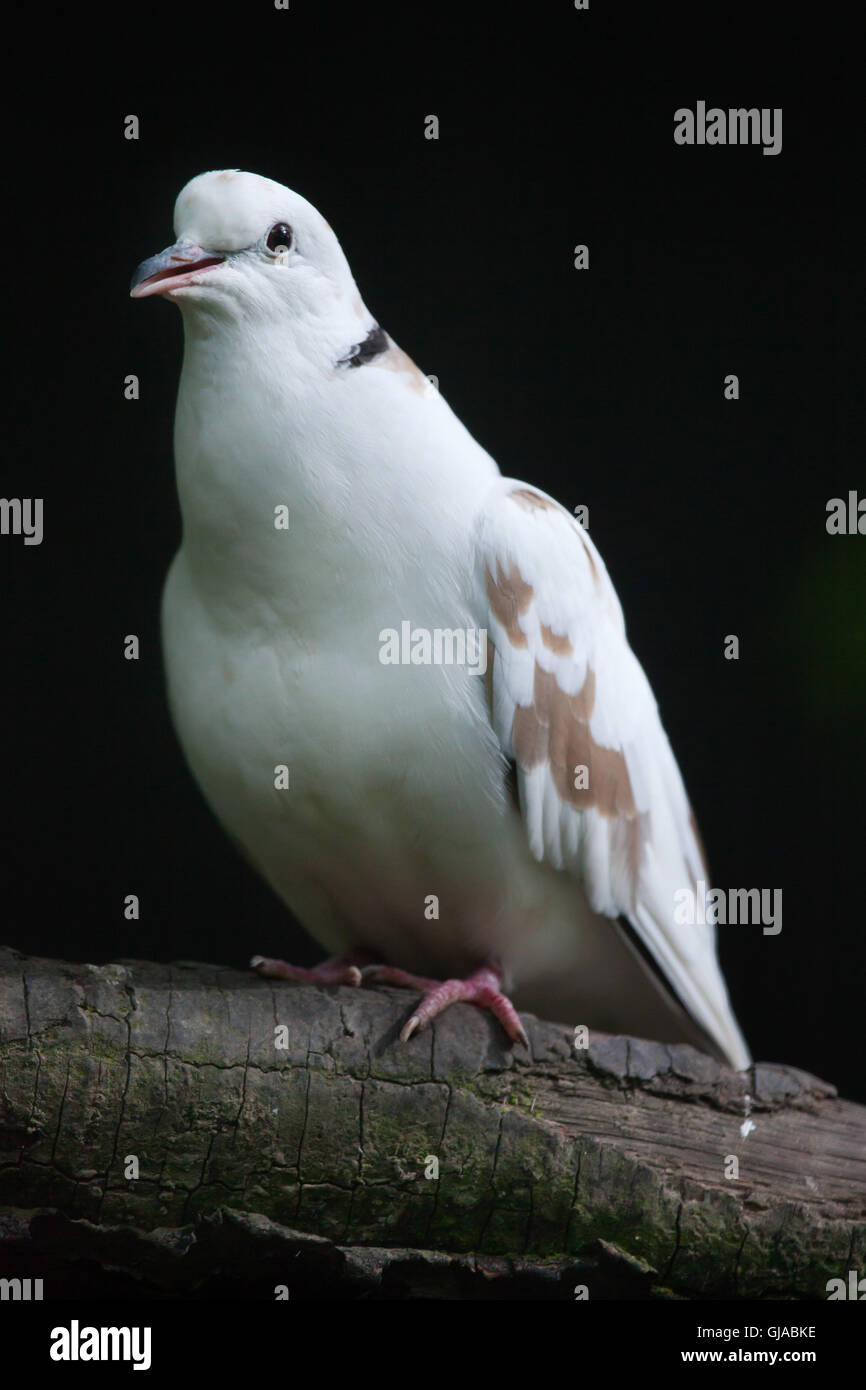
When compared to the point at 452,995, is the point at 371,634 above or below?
above

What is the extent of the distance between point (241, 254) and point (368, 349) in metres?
0.29

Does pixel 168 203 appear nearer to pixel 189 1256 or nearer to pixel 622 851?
pixel 622 851

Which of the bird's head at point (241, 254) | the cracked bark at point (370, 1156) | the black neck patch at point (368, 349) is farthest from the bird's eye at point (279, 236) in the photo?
the cracked bark at point (370, 1156)

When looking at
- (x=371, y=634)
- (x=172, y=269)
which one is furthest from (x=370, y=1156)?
(x=172, y=269)

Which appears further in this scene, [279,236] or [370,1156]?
[279,236]

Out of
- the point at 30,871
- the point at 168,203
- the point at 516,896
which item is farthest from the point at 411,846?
the point at 168,203

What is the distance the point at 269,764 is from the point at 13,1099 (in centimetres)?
75

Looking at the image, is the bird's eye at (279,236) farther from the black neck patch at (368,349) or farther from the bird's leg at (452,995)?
the bird's leg at (452,995)

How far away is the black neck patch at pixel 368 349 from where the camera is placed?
2793mm

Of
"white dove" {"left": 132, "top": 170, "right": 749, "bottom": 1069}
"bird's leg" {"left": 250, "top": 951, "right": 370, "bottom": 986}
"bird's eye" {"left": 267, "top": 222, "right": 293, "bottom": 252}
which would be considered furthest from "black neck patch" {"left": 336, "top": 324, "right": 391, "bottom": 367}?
"bird's leg" {"left": 250, "top": 951, "right": 370, "bottom": 986}

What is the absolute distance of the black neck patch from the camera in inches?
110

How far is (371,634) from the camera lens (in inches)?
108

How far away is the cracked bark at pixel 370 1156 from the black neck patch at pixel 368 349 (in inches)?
44.5

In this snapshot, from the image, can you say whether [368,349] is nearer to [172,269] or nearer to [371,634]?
[172,269]
